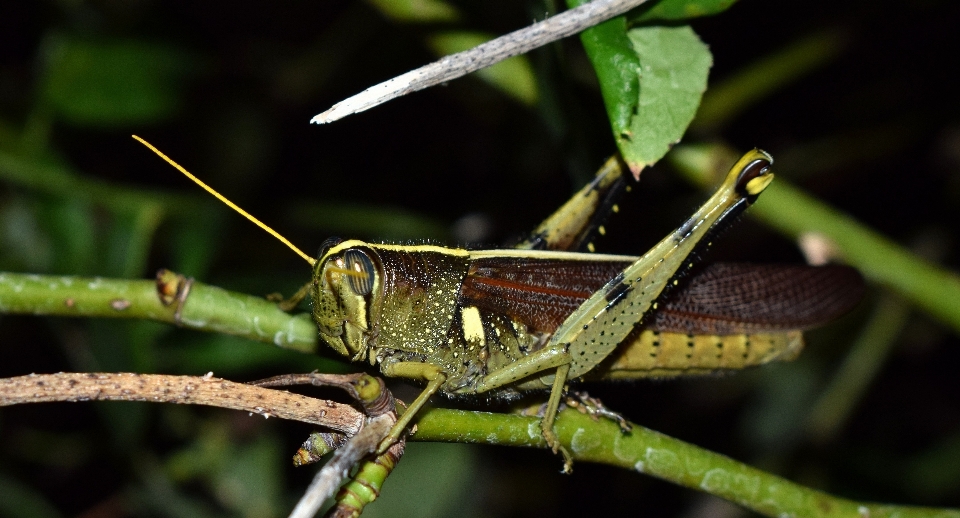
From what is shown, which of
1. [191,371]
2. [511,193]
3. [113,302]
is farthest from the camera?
[511,193]

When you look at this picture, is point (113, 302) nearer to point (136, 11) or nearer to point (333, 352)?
point (333, 352)

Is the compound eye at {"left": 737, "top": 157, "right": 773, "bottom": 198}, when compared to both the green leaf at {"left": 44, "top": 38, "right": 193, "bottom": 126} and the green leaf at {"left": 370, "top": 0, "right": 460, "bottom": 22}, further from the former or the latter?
the green leaf at {"left": 44, "top": 38, "right": 193, "bottom": 126}

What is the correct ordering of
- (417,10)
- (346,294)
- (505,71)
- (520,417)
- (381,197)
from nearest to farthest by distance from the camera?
1. (520,417)
2. (346,294)
3. (417,10)
4. (505,71)
5. (381,197)

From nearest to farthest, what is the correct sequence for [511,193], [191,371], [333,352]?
[333,352] < [191,371] < [511,193]

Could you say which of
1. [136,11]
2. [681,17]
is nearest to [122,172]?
[136,11]

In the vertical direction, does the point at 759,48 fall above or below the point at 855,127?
above

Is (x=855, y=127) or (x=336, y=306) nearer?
(x=336, y=306)

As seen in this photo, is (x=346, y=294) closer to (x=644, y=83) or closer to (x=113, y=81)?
(x=644, y=83)

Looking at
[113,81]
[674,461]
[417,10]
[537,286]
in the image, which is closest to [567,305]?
[537,286]
